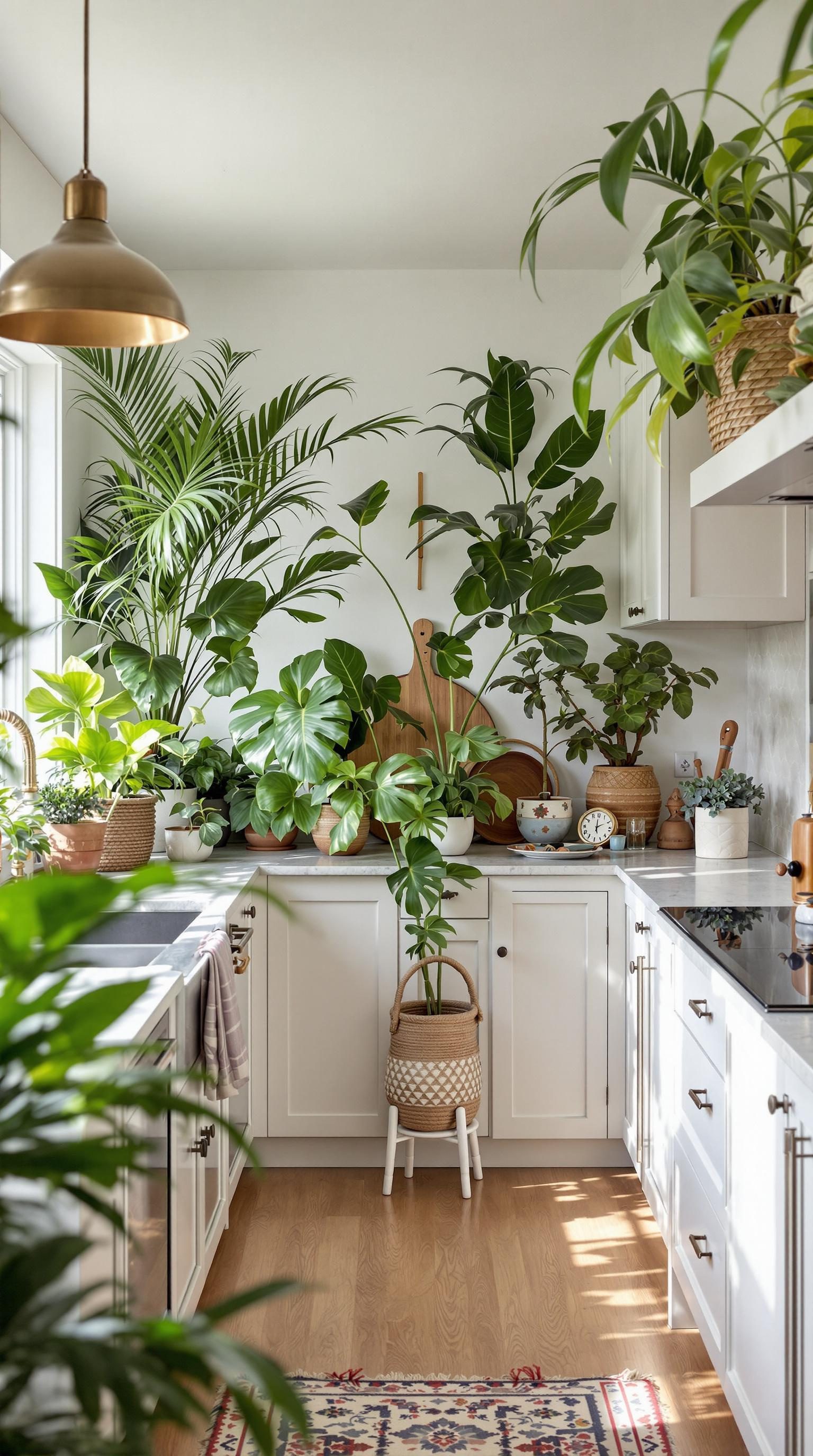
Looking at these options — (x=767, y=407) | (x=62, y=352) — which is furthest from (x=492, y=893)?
(x=62, y=352)

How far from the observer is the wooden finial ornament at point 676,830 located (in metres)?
3.64

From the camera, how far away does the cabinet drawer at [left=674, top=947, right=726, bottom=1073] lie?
208 cm

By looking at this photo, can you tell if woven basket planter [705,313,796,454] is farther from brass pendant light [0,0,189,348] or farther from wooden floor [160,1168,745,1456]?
wooden floor [160,1168,745,1456]

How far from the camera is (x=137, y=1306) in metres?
1.77

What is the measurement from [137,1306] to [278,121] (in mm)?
2598

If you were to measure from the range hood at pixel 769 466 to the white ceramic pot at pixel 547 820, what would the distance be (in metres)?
1.43

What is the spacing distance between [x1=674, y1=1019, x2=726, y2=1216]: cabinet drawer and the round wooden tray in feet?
4.44

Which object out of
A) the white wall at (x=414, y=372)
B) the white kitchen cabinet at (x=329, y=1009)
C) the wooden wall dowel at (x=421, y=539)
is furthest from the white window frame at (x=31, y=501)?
the wooden wall dowel at (x=421, y=539)

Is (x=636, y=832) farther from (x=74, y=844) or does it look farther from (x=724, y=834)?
(x=74, y=844)

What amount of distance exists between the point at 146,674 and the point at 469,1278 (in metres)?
1.71

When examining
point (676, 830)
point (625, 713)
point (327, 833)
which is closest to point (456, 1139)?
point (327, 833)

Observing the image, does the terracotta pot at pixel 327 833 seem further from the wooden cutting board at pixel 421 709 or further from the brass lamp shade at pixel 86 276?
the brass lamp shade at pixel 86 276

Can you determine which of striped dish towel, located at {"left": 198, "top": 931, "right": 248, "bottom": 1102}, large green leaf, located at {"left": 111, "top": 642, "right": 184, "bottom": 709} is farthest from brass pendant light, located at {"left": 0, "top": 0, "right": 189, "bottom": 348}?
large green leaf, located at {"left": 111, "top": 642, "right": 184, "bottom": 709}

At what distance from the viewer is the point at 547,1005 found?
3354 millimetres
